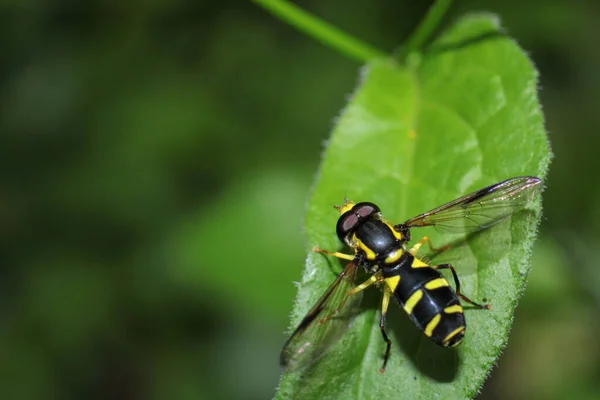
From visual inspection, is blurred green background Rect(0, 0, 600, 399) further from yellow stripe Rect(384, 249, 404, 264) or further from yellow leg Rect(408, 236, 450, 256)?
yellow stripe Rect(384, 249, 404, 264)

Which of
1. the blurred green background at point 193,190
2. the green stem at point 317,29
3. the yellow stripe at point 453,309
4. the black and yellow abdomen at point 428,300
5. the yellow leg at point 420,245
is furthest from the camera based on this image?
the blurred green background at point 193,190

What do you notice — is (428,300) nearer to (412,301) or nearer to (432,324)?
(412,301)

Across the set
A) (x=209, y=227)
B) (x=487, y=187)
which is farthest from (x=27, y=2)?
(x=487, y=187)

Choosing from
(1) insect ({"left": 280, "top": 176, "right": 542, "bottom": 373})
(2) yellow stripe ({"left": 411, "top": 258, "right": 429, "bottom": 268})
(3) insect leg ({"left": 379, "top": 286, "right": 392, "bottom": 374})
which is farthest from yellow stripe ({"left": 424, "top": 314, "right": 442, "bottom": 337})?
(2) yellow stripe ({"left": 411, "top": 258, "right": 429, "bottom": 268})

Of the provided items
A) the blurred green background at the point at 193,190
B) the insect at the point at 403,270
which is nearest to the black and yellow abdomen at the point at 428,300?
the insect at the point at 403,270

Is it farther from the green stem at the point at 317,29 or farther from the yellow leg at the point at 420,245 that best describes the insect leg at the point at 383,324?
the green stem at the point at 317,29

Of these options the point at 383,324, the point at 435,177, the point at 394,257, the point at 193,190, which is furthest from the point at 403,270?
the point at 193,190

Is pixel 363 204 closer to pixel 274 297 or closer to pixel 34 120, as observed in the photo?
pixel 274 297

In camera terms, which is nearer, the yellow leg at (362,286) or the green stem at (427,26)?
the yellow leg at (362,286)
